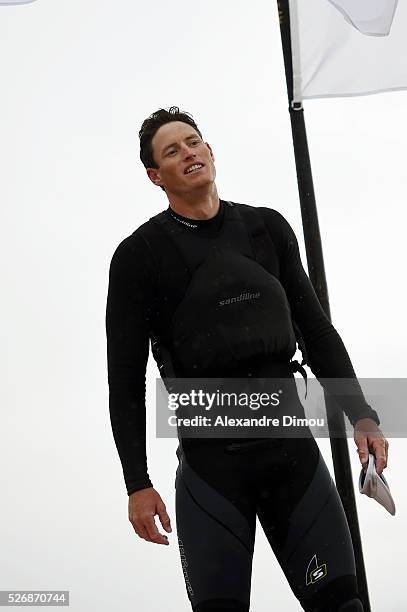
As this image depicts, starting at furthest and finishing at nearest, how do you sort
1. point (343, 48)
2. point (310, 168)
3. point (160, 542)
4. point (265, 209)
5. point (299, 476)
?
point (343, 48), point (310, 168), point (265, 209), point (299, 476), point (160, 542)

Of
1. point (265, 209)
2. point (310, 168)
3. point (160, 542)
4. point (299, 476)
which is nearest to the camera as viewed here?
point (160, 542)

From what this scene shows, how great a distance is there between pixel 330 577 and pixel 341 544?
0.46 feet

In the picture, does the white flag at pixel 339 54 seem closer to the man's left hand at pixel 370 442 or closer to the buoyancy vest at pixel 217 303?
the buoyancy vest at pixel 217 303

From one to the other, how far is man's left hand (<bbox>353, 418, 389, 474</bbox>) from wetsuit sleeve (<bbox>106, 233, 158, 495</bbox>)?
864 millimetres

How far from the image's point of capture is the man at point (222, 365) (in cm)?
350

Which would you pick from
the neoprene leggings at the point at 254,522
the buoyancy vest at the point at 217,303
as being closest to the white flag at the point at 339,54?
the buoyancy vest at the point at 217,303

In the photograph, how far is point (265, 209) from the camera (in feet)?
13.5

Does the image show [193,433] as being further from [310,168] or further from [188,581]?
[310,168]

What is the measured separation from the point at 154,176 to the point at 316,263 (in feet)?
5.55

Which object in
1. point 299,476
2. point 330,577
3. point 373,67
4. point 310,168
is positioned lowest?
point 330,577

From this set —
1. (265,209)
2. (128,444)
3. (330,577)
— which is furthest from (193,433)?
(265,209)

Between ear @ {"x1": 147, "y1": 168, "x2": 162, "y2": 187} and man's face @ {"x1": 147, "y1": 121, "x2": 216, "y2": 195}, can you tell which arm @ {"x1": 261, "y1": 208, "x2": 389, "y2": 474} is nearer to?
man's face @ {"x1": 147, "y1": 121, "x2": 216, "y2": 195}

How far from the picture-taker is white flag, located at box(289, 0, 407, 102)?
248 inches

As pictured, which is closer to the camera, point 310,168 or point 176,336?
point 176,336
